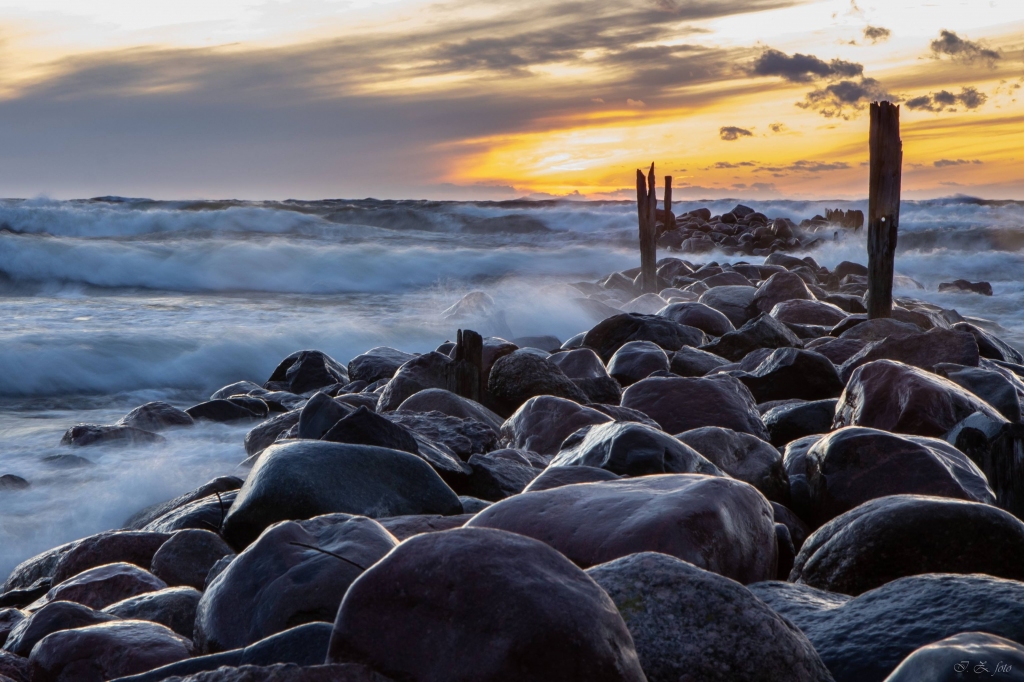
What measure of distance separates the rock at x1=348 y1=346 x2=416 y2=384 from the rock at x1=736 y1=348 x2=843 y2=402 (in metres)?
3.64

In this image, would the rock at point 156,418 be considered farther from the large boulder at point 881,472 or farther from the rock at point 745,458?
the large boulder at point 881,472

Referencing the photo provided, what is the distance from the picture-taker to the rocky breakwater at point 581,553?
1.67 m

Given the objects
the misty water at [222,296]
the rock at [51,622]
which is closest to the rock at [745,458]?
the rock at [51,622]

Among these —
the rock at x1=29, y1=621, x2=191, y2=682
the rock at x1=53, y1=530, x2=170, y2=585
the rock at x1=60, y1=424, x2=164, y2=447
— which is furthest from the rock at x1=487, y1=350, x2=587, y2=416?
the rock at x1=29, y1=621, x2=191, y2=682

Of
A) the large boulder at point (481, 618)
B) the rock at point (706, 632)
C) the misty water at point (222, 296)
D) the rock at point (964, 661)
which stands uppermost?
the large boulder at point (481, 618)

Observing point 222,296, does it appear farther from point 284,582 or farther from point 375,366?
point 284,582

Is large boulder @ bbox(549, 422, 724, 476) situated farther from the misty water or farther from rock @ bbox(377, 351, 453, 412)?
the misty water

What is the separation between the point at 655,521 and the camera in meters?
2.46

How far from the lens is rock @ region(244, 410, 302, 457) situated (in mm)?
6051

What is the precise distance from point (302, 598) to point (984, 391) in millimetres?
4521

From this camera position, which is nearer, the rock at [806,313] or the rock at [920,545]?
the rock at [920,545]

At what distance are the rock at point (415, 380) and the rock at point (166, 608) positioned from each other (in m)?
3.56

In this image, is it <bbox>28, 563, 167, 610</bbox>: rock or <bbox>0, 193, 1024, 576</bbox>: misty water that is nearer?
<bbox>28, 563, 167, 610</bbox>: rock

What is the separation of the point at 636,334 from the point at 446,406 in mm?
3178
